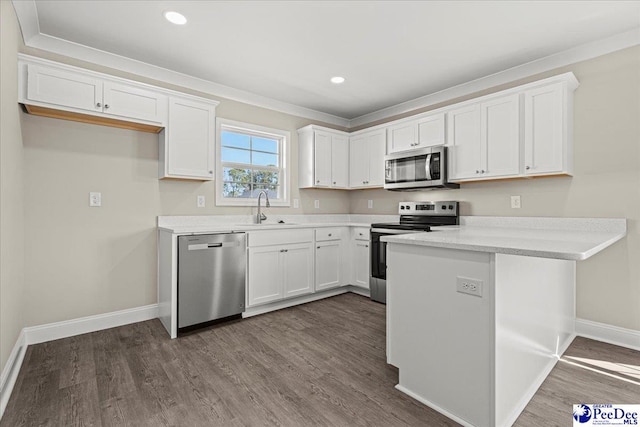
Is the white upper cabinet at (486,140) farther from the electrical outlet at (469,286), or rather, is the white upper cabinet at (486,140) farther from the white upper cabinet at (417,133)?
the electrical outlet at (469,286)

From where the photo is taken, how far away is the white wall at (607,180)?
2.57 meters

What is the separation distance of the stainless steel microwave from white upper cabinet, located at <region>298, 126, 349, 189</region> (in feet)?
2.45

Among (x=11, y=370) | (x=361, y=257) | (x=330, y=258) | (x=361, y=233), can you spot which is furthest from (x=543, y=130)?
(x=11, y=370)

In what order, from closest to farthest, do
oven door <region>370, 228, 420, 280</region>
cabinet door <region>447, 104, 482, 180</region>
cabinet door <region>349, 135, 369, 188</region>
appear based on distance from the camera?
cabinet door <region>447, 104, 482, 180</region>
oven door <region>370, 228, 420, 280</region>
cabinet door <region>349, 135, 369, 188</region>

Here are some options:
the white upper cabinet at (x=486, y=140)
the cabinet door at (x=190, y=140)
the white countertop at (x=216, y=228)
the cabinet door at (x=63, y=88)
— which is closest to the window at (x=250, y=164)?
the cabinet door at (x=190, y=140)

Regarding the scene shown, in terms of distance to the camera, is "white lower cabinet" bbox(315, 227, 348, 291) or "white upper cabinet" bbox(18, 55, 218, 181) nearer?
"white upper cabinet" bbox(18, 55, 218, 181)

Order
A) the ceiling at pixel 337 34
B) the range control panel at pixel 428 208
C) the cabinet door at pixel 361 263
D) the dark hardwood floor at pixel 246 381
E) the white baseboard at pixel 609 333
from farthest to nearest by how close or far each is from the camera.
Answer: the cabinet door at pixel 361 263 < the range control panel at pixel 428 208 < the white baseboard at pixel 609 333 < the ceiling at pixel 337 34 < the dark hardwood floor at pixel 246 381

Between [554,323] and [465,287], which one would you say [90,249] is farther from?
[554,323]

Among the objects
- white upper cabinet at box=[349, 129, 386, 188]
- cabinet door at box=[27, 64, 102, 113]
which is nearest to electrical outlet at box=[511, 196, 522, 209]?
white upper cabinet at box=[349, 129, 386, 188]

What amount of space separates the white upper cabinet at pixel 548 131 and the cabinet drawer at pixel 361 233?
6.02 feet

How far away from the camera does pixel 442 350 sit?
171 centimetres

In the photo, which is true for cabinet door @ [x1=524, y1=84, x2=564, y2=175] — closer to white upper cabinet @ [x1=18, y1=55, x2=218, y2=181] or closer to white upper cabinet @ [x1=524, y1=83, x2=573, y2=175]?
white upper cabinet @ [x1=524, y1=83, x2=573, y2=175]

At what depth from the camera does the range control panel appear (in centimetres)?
364

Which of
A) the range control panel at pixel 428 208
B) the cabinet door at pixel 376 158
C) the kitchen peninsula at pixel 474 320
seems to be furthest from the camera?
the cabinet door at pixel 376 158
